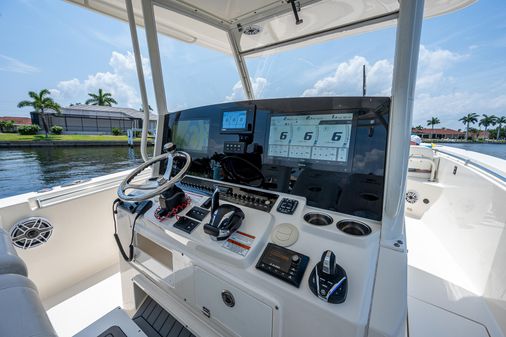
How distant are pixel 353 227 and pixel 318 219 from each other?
125 mm

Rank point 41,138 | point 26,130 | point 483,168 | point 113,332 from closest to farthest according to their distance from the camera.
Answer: point 113,332
point 483,168
point 26,130
point 41,138

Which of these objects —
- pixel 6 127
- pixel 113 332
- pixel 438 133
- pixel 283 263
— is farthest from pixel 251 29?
pixel 6 127

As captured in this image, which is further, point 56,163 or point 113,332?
point 56,163

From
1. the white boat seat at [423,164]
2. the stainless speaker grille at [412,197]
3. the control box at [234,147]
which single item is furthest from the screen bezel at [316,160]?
the white boat seat at [423,164]

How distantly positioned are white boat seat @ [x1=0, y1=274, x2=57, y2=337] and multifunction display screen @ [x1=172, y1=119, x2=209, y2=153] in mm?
946

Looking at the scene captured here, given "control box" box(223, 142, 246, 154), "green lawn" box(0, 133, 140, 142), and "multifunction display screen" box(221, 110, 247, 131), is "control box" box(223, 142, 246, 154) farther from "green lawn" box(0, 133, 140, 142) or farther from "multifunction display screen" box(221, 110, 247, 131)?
"green lawn" box(0, 133, 140, 142)

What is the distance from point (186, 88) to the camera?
174cm

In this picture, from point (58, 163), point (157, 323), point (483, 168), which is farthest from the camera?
point (58, 163)

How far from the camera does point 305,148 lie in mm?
949

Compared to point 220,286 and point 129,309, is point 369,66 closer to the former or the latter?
point 220,286

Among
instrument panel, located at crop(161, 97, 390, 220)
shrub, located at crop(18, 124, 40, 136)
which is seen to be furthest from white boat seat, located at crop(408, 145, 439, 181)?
shrub, located at crop(18, 124, 40, 136)

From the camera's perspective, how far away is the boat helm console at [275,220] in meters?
0.61

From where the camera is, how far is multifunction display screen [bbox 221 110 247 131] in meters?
1.12

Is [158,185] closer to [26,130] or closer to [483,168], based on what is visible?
[483,168]
